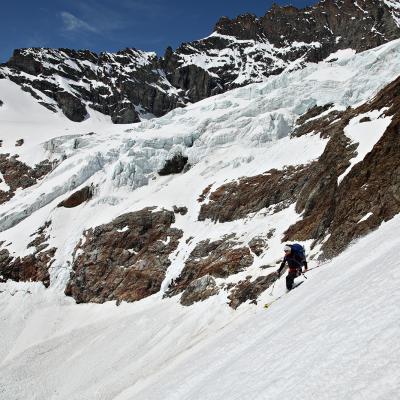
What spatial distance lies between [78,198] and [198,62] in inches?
5178

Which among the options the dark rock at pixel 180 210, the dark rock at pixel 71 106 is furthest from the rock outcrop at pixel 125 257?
the dark rock at pixel 71 106

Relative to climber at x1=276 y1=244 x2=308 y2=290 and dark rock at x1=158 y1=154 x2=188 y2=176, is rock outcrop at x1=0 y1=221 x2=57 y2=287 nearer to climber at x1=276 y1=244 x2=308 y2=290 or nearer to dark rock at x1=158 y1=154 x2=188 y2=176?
dark rock at x1=158 y1=154 x2=188 y2=176

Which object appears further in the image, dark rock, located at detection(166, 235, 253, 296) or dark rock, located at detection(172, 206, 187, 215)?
dark rock, located at detection(172, 206, 187, 215)

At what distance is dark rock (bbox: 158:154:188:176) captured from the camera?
63.7 metres

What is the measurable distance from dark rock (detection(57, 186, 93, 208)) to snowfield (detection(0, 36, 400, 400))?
1.18 m

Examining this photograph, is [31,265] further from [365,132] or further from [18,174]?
[365,132]

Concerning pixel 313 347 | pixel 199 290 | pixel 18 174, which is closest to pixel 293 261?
pixel 313 347

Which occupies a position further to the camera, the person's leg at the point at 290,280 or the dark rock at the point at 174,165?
the dark rock at the point at 174,165

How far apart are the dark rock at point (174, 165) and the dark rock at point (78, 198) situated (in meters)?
10.4

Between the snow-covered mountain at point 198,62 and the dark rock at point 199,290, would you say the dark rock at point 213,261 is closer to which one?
the dark rock at point 199,290

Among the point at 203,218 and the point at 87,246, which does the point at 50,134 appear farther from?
the point at 203,218

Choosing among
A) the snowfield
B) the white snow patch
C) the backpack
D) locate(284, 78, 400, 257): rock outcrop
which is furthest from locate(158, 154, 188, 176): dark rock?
the backpack

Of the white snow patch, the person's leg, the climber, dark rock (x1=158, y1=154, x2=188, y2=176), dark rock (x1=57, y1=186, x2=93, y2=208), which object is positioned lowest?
the person's leg

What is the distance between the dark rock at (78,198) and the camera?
200 feet
